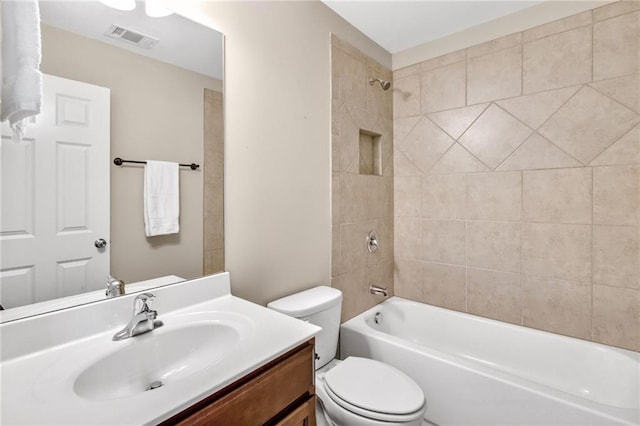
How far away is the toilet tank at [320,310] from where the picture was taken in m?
1.47

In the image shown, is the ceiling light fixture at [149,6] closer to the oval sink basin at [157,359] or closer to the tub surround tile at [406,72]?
the oval sink basin at [157,359]

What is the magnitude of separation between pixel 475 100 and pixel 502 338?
159 centimetres

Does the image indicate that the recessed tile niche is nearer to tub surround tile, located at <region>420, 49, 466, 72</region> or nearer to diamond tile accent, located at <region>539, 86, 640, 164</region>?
tub surround tile, located at <region>420, 49, 466, 72</region>

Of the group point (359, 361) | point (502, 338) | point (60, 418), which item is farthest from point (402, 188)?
point (60, 418)

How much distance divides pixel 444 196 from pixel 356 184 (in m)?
0.69

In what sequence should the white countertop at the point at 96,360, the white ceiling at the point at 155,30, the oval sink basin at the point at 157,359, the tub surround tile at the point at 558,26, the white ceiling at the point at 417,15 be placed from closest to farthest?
the white countertop at the point at 96,360 → the oval sink basin at the point at 157,359 → the white ceiling at the point at 155,30 → the tub surround tile at the point at 558,26 → the white ceiling at the point at 417,15

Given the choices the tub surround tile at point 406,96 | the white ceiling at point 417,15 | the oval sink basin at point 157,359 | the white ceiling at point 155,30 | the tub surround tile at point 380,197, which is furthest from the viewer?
the tub surround tile at point 406,96

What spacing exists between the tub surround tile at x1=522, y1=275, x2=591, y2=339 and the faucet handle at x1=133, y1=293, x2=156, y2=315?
2.11m

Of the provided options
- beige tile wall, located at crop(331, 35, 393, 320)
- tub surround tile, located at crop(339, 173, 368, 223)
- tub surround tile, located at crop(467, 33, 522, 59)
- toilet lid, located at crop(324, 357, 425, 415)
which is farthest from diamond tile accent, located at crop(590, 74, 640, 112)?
toilet lid, located at crop(324, 357, 425, 415)

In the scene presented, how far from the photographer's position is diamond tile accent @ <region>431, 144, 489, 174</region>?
2.12 m

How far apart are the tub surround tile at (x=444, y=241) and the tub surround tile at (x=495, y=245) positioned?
0.05 meters

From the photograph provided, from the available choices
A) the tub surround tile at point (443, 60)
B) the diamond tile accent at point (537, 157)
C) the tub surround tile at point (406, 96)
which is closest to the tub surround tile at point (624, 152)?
the diamond tile accent at point (537, 157)

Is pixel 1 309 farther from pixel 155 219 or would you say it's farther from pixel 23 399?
pixel 155 219

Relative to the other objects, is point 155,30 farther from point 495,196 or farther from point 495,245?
point 495,245
